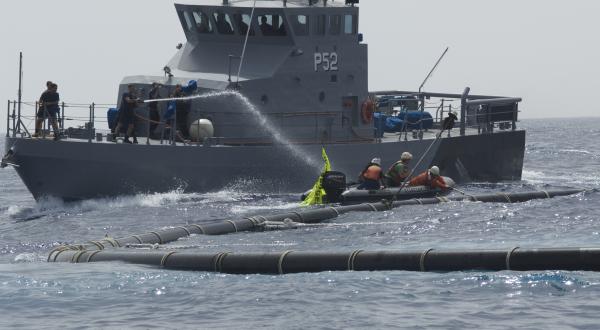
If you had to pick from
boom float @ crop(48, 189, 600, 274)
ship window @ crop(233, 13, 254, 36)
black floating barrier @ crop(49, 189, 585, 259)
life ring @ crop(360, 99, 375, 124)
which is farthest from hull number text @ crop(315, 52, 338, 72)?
boom float @ crop(48, 189, 600, 274)

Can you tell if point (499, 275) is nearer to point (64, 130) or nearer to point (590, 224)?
point (590, 224)

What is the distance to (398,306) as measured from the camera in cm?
1697

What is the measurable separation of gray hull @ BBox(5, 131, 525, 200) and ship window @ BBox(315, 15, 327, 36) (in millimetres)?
2985

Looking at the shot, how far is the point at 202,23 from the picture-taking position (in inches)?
1319

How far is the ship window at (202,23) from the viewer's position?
3344 centimetres

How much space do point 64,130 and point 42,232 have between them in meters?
5.34

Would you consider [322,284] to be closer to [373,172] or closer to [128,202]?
[373,172]

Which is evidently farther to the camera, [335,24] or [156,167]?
[335,24]

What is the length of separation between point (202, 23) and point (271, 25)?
1857 millimetres

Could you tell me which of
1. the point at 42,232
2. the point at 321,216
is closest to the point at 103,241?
the point at 42,232

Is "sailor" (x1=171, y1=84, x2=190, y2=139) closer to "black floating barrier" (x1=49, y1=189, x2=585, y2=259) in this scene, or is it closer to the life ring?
"black floating barrier" (x1=49, y1=189, x2=585, y2=259)

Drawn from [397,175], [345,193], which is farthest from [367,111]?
[345,193]

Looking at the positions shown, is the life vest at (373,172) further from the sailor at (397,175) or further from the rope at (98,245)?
the rope at (98,245)

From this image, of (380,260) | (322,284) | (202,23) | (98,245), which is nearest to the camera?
(322,284)
